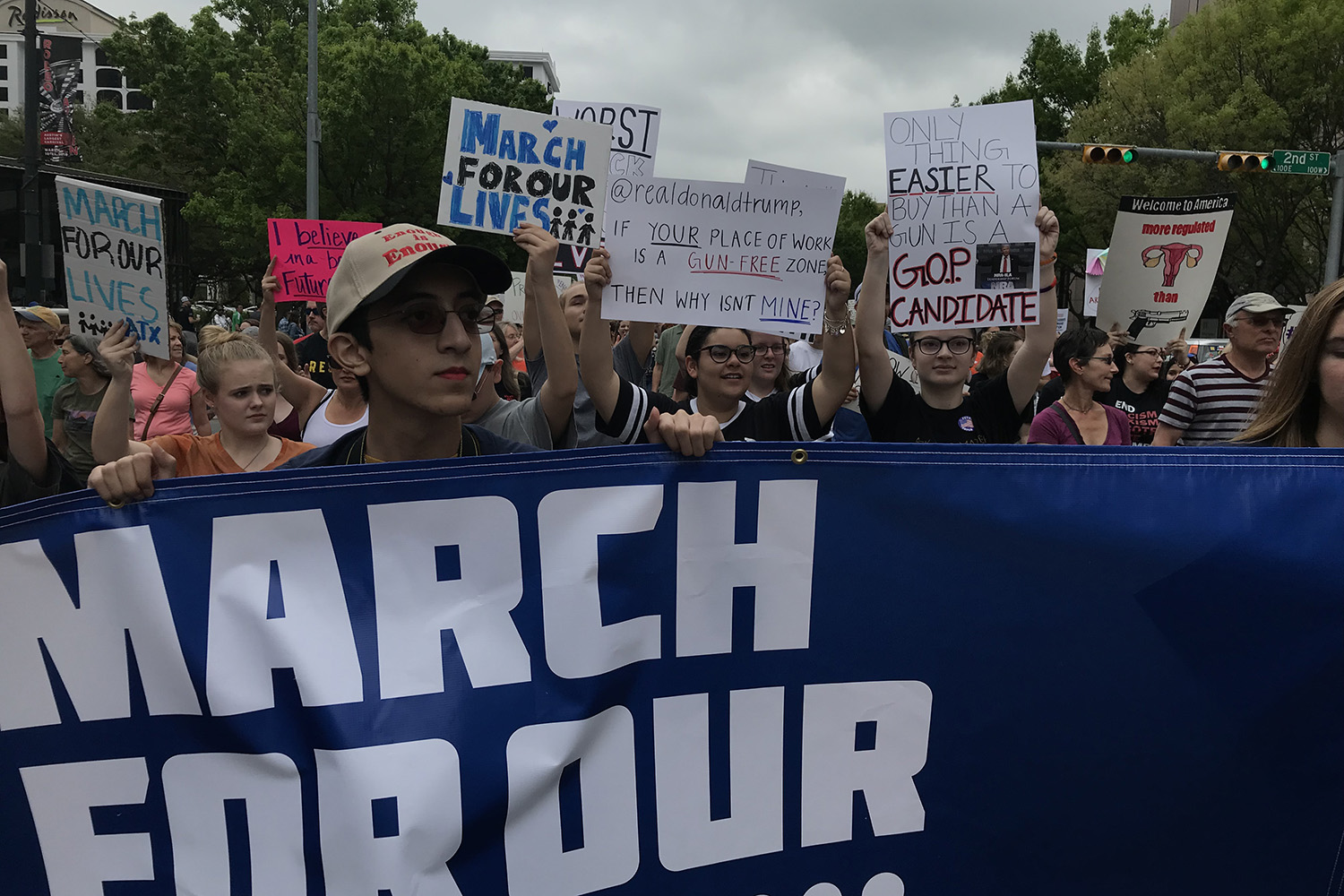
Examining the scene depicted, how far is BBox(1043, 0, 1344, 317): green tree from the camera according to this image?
27.8 metres

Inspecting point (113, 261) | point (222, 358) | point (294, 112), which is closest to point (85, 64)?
point (294, 112)

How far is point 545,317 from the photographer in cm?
323

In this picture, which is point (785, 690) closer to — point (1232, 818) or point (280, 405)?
point (1232, 818)

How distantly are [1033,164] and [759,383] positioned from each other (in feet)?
4.96

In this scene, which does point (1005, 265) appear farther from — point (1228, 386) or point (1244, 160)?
point (1244, 160)

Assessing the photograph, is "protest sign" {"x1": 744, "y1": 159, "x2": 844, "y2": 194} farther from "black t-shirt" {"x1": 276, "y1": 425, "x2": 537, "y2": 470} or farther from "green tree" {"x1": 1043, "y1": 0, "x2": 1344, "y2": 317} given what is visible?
"green tree" {"x1": 1043, "y1": 0, "x2": 1344, "y2": 317}

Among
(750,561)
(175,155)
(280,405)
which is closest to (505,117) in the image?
(280,405)

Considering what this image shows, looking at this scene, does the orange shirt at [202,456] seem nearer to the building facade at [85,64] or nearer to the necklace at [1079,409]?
the necklace at [1079,409]

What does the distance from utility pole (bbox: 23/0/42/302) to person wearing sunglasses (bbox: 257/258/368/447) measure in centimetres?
1009

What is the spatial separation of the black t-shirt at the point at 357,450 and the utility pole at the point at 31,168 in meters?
15.6

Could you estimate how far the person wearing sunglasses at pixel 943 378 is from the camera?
13.2 feet

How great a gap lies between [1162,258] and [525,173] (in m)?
5.51

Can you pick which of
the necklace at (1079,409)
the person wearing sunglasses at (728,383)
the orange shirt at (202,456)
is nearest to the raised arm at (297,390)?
the orange shirt at (202,456)

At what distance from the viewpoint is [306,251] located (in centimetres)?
868
